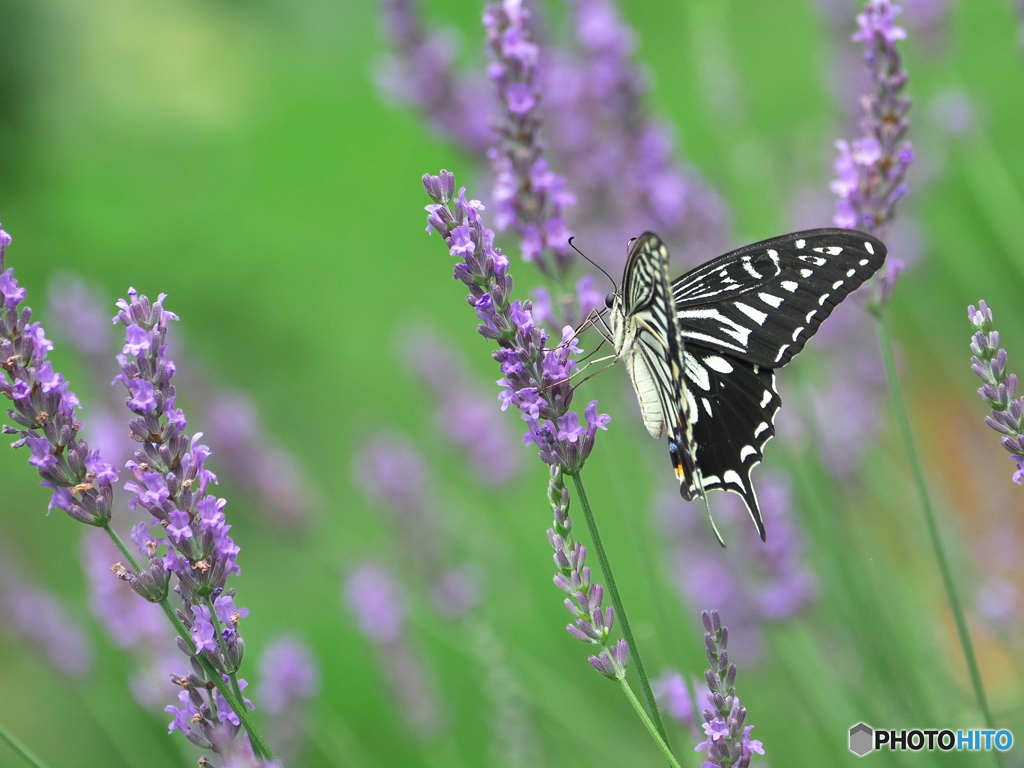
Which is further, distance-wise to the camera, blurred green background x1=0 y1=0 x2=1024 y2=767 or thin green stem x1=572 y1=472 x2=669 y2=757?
blurred green background x1=0 y1=0 x2=1024 y2=767

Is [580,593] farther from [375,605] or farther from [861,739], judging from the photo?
[375,605]

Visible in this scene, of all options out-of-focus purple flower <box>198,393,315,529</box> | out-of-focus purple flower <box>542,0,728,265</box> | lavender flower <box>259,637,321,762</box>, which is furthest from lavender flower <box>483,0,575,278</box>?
out-of-focus purple flower <box>198,393,315,529</box>

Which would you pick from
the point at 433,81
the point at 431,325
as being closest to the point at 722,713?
the point at 433,81

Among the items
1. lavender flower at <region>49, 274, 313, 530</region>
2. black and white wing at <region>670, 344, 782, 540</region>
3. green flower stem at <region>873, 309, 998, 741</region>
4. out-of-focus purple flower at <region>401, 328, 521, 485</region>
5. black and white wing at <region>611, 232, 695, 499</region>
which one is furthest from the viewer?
out-of-focus purple flower at <region>401, 328, 521, 485</region>

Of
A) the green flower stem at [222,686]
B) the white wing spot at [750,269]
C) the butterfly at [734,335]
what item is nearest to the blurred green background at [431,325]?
the butterfly at [734,335]

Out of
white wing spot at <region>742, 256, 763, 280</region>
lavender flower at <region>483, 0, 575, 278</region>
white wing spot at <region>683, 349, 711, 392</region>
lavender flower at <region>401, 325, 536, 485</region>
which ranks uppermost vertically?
lavender flower at <region>401, 325, 536, 485</region>

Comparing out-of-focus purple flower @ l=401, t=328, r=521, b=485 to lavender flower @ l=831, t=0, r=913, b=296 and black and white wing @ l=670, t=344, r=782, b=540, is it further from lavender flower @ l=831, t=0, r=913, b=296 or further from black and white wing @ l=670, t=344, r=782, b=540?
lavender flower @ l=831, t=0, r=913, b=296

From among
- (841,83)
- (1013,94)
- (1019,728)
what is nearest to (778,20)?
(1013,94)
